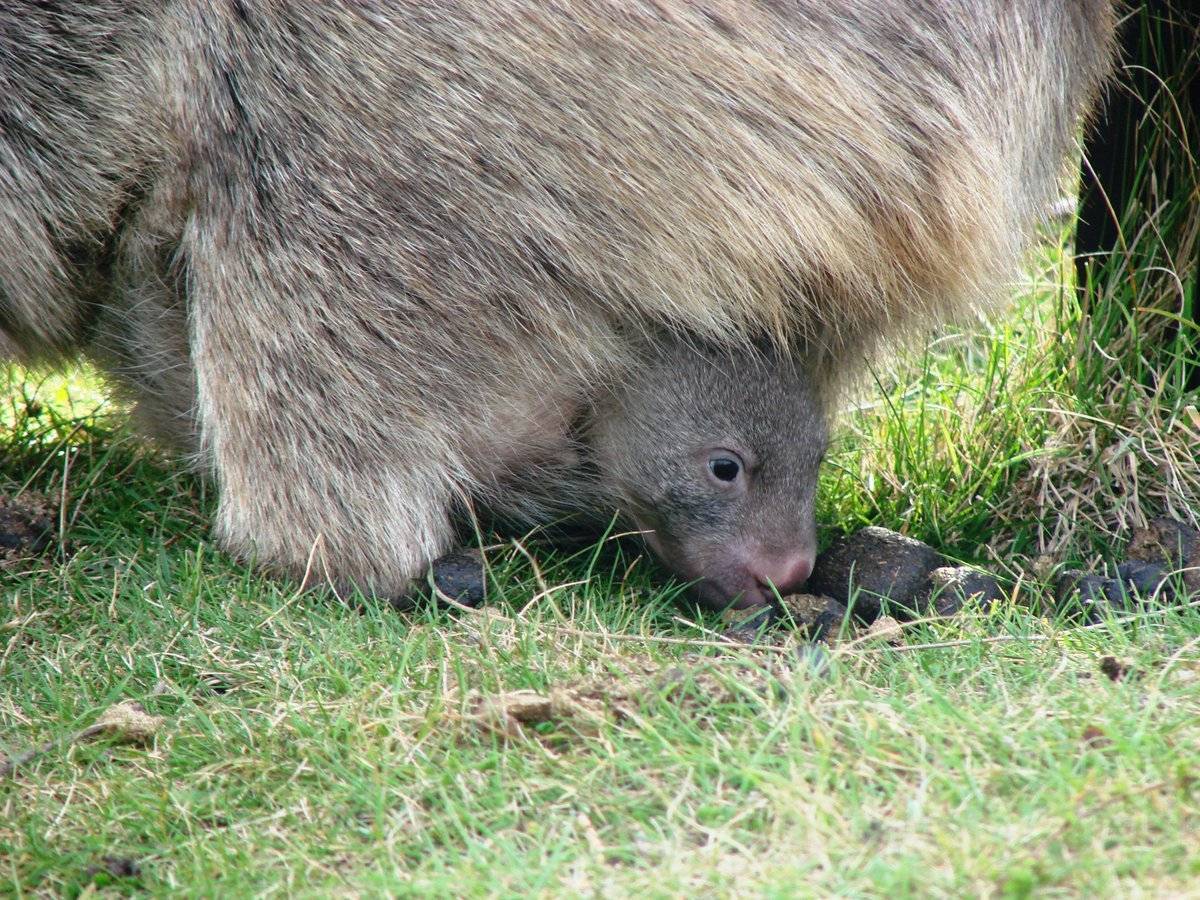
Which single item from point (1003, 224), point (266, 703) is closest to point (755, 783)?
point (266, 703)

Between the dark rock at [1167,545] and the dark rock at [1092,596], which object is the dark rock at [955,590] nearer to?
the dark rock at [1092,596]

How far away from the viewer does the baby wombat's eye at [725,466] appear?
360 cm

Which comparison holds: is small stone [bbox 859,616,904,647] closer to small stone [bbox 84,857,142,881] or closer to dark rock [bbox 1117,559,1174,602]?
dark rock [bbox 1117,559,1174,602]

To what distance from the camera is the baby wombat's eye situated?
3602mm

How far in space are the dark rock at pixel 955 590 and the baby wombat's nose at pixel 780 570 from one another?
1.04ft

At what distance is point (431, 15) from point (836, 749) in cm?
189

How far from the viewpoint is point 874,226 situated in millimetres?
3330

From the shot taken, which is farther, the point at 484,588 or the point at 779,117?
the point at 484,588

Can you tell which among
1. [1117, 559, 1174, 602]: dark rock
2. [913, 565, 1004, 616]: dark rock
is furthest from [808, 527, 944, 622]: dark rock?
[1117, 559, 1174, 602]: dark rock

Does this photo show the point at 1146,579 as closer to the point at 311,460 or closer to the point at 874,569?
the point at 874,569

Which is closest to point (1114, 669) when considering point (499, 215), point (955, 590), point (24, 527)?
point (955, 590)

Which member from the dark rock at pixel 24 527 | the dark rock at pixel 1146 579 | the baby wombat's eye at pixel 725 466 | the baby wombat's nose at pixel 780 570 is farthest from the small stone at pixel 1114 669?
the dark rock at pixel 24 527

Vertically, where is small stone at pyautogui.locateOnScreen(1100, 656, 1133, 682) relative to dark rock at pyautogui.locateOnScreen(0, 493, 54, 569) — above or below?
above

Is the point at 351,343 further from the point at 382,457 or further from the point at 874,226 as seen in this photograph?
the point at 874,226
